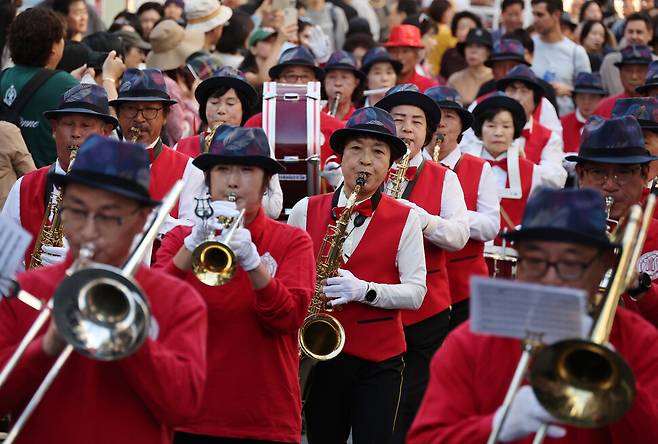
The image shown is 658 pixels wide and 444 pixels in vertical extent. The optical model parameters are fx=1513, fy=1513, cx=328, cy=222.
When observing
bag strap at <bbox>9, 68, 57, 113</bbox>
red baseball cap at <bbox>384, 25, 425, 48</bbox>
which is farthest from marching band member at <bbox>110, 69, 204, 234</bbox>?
red baseball cap at <bbox>384, 25, 425, 48</bbox>

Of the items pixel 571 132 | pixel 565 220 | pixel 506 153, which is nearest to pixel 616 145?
pixel 565 220

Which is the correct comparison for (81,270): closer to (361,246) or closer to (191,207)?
(361,246)

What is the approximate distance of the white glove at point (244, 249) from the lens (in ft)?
20.9

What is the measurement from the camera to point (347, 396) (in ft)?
26.0

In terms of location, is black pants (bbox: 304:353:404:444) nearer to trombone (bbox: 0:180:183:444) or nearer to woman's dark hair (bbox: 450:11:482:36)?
trombone (bbox: 0:180:183:444)

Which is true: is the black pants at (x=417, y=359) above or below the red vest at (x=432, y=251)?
below

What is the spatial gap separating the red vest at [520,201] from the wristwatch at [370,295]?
139 inches

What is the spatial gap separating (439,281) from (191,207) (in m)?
1.62

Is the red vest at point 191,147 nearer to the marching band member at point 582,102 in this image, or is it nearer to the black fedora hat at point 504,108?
the black fedora hat at point 504,108

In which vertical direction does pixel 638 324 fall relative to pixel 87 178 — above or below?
below

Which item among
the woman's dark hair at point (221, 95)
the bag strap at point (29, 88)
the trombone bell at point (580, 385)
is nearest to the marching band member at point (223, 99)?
the woman's dark hair at point (221, 95)

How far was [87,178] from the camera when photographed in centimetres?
512

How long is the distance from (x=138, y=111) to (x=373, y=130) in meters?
1.88

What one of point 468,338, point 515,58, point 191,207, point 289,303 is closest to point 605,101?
point 515,58
